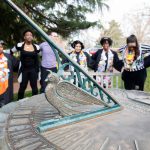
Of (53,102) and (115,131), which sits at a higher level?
(53,102)

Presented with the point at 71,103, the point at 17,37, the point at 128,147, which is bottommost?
the point at 128,147

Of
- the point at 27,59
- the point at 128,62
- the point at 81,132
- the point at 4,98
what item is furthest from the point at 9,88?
the point at 81,132

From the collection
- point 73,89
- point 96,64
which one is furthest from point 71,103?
point 96,64

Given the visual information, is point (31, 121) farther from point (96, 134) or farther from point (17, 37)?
point (17, 37)

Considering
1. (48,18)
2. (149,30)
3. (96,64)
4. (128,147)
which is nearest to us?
(128,147)

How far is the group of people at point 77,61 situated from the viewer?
3.93 meters

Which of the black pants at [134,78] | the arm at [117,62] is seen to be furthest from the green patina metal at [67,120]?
the arm at [117,62]

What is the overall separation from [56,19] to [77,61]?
4.85 metres

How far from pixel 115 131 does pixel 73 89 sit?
46 cm

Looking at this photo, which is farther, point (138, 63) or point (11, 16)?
point (11, 16)

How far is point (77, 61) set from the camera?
14.6 feet

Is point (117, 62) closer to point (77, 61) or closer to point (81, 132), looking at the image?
point (77, 61)

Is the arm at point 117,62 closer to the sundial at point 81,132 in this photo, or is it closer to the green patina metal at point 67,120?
the sundial at point 81,132

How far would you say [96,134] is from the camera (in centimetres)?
190
